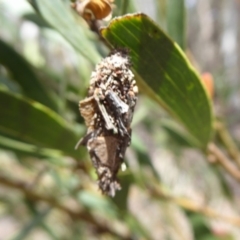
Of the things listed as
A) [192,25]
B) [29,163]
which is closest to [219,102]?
[29,163]

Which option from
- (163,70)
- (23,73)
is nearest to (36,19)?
(23,73)

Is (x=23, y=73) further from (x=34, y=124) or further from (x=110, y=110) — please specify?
(x=110, y=110)

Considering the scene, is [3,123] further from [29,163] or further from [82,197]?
[29,163]

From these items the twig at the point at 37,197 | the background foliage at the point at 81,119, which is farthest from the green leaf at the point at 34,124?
the twig at the point at 37,197

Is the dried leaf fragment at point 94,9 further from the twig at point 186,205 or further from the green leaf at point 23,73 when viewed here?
the twig at point 186,205

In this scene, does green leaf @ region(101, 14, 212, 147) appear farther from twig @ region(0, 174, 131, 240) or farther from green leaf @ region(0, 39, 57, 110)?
twig @ region(0, 174, 131, 240)

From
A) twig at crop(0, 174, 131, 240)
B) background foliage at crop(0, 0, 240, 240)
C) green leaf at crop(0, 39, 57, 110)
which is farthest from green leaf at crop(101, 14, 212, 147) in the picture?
twig at crop(0, 174, 131, 240)
